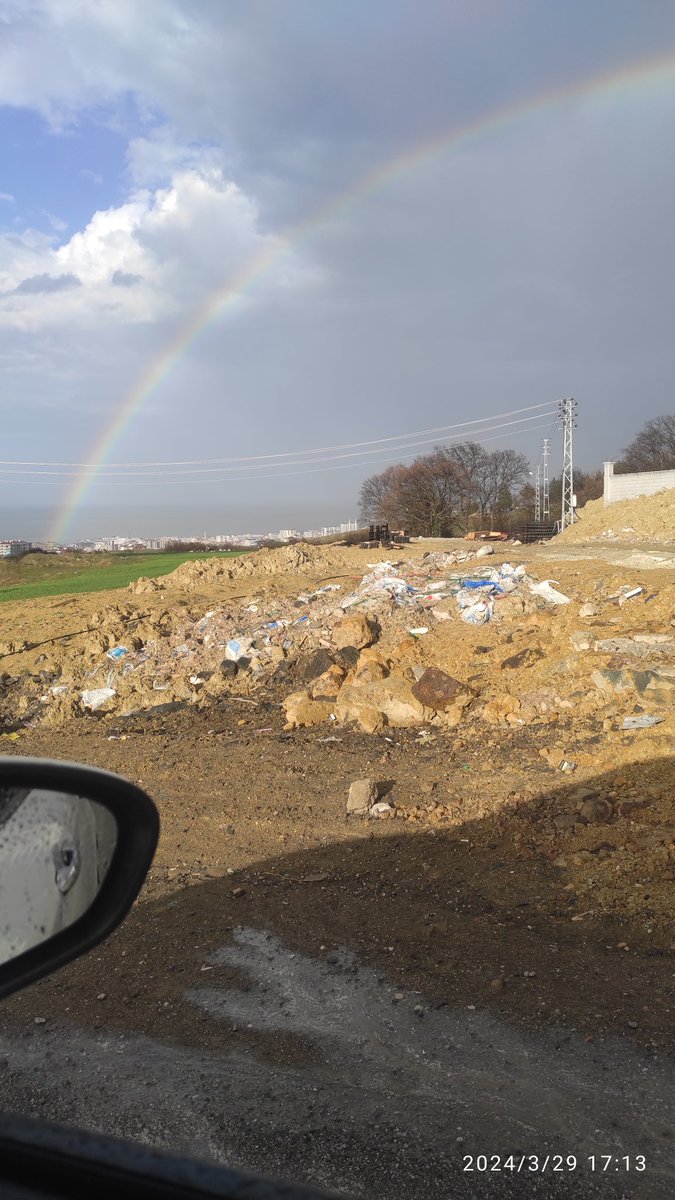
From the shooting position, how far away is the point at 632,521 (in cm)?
3028

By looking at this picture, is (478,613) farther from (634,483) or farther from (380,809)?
(634,483)

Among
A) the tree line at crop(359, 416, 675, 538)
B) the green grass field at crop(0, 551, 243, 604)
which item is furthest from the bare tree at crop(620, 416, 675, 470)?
the green grass field at crop(0, 551, 243, 604)

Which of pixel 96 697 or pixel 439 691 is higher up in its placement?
pixel 439 691

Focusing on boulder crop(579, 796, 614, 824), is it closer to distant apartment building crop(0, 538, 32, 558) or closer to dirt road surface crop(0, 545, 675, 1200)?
dirt road surface crop(0, 545, 675, 1200)

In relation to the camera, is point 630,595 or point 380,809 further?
point 630,595

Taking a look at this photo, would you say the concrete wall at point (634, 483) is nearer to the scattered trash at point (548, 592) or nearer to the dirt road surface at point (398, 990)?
the scattered trash at point (548, 592)

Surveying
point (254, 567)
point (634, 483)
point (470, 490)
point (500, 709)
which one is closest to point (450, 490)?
point (470, 490)

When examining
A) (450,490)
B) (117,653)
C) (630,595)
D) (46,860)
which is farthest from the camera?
(450,490)

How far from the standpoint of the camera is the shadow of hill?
3.72m

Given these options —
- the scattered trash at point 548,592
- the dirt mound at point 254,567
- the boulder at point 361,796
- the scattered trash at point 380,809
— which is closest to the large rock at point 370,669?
the scattered trash at point 548,592

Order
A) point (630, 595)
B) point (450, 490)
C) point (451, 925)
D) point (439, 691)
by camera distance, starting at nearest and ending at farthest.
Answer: point (451, 925) < point (439, 691) < point (630, 595) < point (450, 490)

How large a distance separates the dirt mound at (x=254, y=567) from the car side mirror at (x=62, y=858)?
18006mm

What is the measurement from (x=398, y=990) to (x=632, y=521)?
95.9 ft

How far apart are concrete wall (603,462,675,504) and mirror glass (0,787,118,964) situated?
117ft
